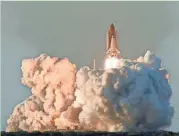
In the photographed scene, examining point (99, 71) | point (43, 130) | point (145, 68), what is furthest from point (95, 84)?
point (43, 130)

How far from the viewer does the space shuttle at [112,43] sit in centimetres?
7425

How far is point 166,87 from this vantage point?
218 ft

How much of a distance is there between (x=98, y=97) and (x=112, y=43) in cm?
1414

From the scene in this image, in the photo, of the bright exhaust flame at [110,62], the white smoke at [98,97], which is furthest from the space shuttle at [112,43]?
the white smoke at [98,97]

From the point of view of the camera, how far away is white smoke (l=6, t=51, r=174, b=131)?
62.2 metres

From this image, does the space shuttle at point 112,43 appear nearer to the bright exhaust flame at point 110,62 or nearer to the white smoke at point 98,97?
the bright exhaust flame at point 110,62

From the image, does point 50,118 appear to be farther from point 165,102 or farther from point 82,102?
point 165,102

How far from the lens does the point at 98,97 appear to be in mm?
61969

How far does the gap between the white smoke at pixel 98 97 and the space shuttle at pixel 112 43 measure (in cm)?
661

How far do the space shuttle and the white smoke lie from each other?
6.61 meters

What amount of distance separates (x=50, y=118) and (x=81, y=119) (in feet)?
20.2

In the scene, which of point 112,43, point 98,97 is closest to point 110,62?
point 112,43

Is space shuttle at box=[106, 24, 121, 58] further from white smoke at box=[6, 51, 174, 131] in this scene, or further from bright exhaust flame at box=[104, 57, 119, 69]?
white smoke at box=[6, 51, 174, 131]

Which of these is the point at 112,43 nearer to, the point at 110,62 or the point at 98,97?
the point at 110,62
